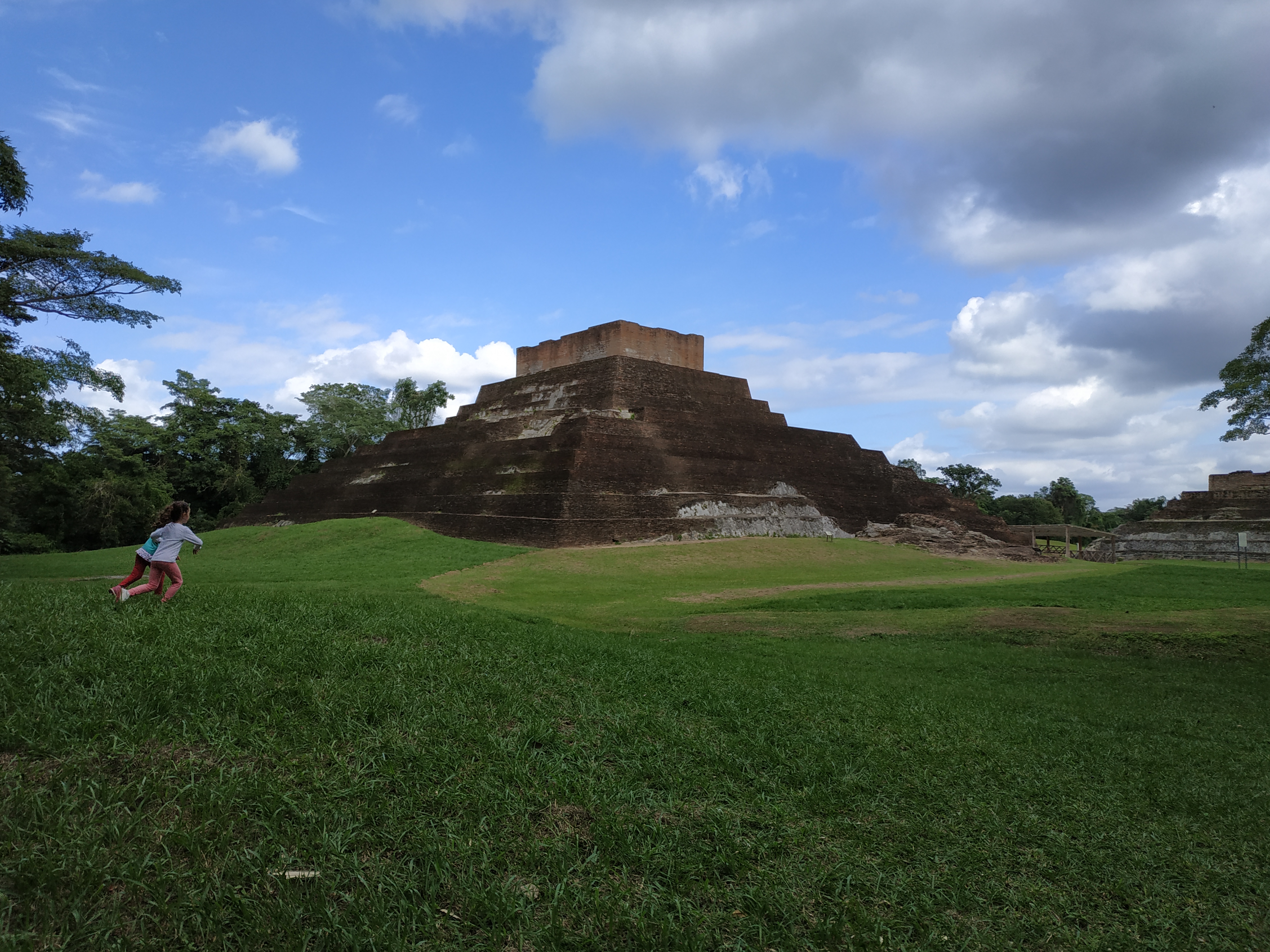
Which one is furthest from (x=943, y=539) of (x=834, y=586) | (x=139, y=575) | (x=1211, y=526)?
(x=139, y=575)

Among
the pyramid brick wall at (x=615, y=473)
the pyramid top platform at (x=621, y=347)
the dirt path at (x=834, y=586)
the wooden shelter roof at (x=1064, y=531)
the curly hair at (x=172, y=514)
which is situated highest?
the pyramid top platform at (x=621, y=347)

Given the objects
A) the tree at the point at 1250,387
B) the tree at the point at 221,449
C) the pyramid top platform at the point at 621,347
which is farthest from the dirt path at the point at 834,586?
the tree at the point at 221,449

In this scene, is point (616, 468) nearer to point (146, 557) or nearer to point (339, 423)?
point (146, 557)

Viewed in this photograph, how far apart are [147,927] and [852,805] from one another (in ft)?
8.51

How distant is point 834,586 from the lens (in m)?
14.0

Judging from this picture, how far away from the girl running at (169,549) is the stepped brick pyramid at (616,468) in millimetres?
11897

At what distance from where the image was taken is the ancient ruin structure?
27.5 meters

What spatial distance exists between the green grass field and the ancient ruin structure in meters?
26.4

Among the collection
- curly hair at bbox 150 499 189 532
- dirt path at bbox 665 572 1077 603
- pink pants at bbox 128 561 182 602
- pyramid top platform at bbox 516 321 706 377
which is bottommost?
dirt path at bbox 665 572 1077 603

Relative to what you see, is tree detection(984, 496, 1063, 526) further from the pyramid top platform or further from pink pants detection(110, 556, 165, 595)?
pink pants detection(110, 556, 165, 595)

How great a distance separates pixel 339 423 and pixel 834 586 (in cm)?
2910

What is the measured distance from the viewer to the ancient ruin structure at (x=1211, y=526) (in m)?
27.5

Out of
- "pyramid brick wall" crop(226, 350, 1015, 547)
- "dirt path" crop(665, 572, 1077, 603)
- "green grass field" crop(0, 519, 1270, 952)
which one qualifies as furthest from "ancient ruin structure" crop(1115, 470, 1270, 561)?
"green grass field" crop(0, 519, 1270, 952)

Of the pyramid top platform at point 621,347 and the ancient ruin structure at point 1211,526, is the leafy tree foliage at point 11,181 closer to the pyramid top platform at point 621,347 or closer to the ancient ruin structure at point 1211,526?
the pyramid top platform at point 621,347
